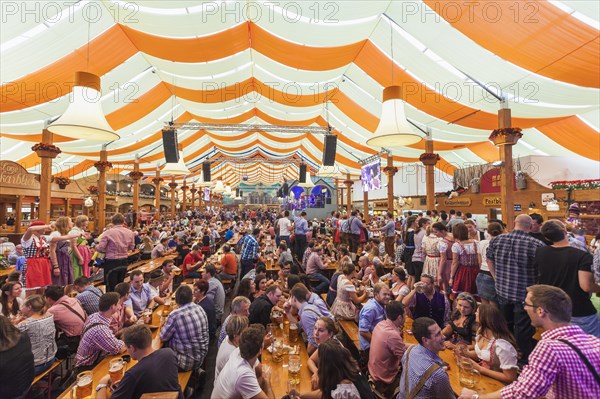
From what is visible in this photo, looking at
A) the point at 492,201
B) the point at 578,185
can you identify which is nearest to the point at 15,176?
the point at 492,201

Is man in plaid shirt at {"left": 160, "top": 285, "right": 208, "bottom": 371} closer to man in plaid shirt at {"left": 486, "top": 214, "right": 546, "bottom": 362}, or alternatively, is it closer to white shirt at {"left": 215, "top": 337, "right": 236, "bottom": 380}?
white shirt at {"left": 215, "top": 337, "right": 236, "bottom": 380}

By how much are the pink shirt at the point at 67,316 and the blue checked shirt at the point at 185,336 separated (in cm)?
103

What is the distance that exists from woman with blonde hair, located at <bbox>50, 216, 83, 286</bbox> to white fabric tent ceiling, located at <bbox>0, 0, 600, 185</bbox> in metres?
2.36

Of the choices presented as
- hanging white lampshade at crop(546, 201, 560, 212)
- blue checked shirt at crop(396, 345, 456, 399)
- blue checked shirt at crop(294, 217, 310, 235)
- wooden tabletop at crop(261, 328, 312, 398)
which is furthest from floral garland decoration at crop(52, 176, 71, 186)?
hanging white lampshade at crop(546, 201, 560, 212)

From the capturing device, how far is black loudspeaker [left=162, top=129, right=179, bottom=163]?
7.32 metres

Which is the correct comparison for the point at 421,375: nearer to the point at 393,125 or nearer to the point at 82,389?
the point at 82,389

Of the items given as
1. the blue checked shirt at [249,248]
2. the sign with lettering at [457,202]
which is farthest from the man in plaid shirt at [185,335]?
the sign with lettering at [457,202]

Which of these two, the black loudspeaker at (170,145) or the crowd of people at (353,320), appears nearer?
the crowd of people at (353,320)

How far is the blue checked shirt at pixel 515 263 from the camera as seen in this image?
2.83m

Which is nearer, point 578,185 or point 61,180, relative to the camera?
point 578,185

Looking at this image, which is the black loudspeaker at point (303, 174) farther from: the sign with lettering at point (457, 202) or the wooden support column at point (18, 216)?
the wooden support column at point (18, 216)

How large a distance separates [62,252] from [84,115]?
224cm

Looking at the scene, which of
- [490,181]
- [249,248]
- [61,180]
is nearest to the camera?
[249,248]

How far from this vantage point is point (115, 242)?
4402 mm
